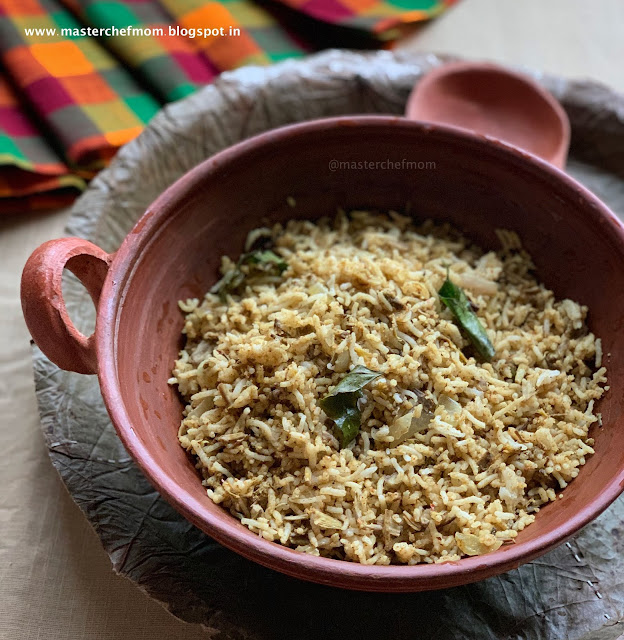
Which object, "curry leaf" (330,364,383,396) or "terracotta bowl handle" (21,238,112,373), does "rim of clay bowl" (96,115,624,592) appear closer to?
"terracotta bowl handle" (21,238,112,373)

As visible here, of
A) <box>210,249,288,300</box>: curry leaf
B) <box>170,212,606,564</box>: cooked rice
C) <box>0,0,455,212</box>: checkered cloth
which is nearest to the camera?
<box>170,212,606,564</box>: cooked rice

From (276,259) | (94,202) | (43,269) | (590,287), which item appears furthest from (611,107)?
(43,269)

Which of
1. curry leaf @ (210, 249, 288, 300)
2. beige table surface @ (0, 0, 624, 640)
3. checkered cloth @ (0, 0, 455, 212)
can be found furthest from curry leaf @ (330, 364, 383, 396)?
checkered cloth @ (0, 0, 455, 212)

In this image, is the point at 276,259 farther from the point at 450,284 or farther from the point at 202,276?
the point at 450,284

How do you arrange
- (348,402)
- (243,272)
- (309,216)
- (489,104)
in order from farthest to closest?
(489,104), (309,216), (243,272), (348,402)

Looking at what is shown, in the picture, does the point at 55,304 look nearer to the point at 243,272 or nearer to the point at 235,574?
the point at 243,272

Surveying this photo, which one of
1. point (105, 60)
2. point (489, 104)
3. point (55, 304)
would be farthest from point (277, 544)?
point (105, 60)
